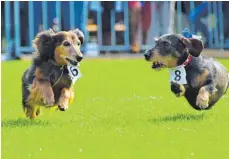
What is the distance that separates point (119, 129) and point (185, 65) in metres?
1.01

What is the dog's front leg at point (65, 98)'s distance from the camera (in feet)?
24.9

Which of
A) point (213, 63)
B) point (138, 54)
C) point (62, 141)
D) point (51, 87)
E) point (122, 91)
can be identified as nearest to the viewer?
point (62, 141)

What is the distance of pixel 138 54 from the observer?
61.6ft

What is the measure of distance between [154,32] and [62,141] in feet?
39.4

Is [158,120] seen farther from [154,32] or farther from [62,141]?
[154,32]

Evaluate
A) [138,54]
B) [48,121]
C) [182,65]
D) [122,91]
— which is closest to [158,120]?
[182,65]

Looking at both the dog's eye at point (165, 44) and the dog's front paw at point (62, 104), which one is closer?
the dog's front paw at point (62, 104)

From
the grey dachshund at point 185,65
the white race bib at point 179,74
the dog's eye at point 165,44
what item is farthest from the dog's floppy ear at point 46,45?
the white race bib at point 179,74

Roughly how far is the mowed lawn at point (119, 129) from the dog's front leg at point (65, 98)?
0.23m

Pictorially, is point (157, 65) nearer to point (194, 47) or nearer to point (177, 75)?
point (177, 75)

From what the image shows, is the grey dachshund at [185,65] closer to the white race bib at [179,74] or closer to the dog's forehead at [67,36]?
the white race bib at [179,74]

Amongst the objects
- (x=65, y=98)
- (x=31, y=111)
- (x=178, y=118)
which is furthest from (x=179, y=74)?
(x=31, y=111)

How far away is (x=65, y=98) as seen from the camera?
7652 mm

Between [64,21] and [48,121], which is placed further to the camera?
[64,21]
